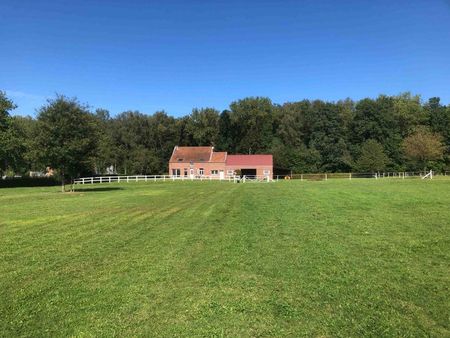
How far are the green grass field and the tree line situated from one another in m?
62.4

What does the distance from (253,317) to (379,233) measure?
22.7ft

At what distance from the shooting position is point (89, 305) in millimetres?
5961

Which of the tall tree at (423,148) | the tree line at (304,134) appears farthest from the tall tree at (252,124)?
the tall tree at (423,148)

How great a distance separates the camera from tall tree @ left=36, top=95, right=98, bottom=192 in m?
32.3

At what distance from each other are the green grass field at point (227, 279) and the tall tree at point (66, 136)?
66.0ft

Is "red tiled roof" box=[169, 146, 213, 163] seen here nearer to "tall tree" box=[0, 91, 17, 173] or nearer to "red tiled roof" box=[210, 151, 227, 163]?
"red tiled roof" box=[210, 151, 227, 163]

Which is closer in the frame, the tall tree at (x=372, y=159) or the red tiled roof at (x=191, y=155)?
the tall tree at (x=372, y=159)

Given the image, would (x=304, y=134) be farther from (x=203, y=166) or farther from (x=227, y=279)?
(x=227, y=279)

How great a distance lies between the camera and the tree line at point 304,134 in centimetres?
8012

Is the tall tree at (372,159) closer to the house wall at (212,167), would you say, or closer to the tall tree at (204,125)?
the house wall at (212,167)

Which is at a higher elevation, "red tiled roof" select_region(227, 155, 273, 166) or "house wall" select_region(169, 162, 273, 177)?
"red tiled roof" select_region(227, 155, 273, 166)

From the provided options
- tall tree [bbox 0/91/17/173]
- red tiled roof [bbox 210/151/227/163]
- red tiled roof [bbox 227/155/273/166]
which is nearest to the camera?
tall tree [bbox 0/91/17/173]

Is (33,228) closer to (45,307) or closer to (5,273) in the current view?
(5,273)

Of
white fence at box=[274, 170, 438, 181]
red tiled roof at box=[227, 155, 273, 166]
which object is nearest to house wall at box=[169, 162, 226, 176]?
red tiled roof at box=[227, 155, 273, 166]
